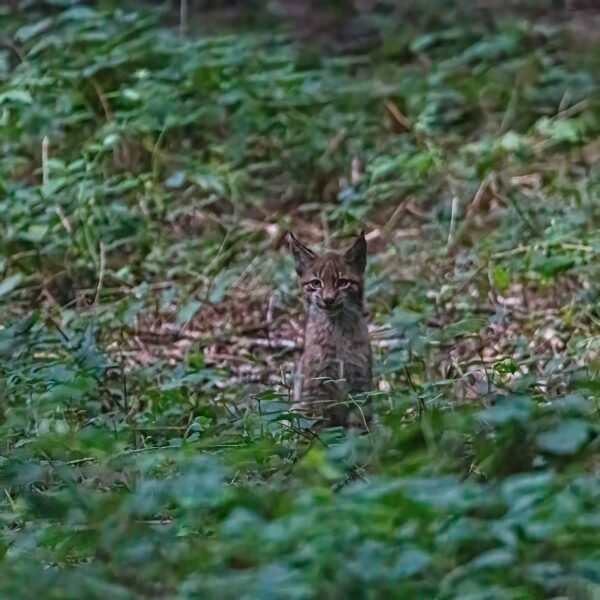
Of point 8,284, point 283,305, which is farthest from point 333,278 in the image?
point 8,284

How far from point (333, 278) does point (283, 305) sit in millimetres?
1284

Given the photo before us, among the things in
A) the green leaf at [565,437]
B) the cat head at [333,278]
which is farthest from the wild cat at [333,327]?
the green leaf at [565,437]

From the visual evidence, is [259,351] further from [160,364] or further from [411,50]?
[411,50]

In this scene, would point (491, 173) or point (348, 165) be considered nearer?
point (491, 173)

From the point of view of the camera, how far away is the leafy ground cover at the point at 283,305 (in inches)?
113

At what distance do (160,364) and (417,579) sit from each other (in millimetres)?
3531

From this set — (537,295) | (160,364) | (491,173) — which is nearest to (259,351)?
(160,364)

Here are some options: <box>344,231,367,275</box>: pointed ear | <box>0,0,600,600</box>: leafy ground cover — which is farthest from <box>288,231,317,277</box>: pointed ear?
<box>0,0,600,600</box>: leafy ground cover

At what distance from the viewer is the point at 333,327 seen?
18.6 ft

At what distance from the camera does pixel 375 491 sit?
3004mm

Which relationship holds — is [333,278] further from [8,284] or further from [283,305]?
[8,284]

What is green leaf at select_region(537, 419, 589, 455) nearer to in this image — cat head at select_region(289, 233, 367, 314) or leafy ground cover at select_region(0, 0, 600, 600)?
leafy ground cover at select_region(0, 0, 600, 600)

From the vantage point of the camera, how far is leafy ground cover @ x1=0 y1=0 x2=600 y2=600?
2875mm

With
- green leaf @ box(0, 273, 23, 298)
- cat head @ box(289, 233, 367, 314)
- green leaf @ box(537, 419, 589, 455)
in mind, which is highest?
green leaf @ box(537, 419, 589, 455)
